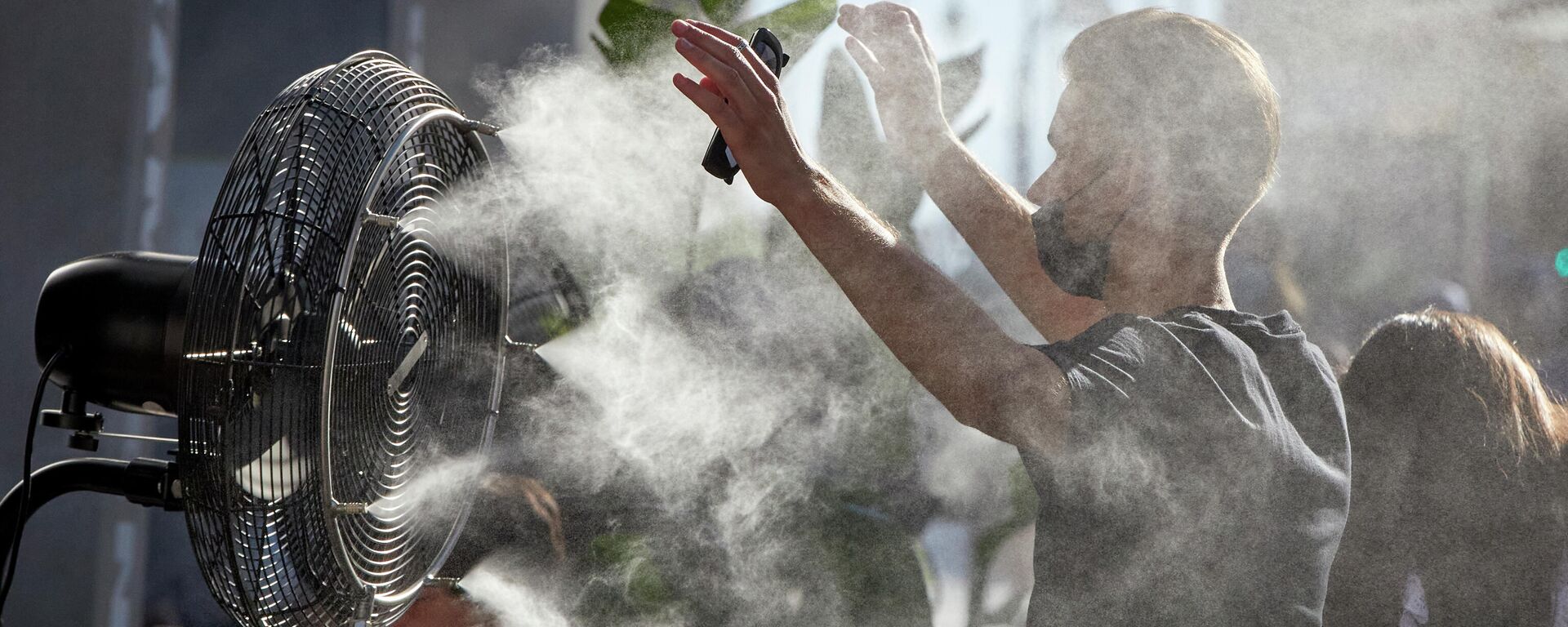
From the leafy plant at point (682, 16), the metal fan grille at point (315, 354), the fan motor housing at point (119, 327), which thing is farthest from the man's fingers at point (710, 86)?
the leafy plant at point (682, 16)

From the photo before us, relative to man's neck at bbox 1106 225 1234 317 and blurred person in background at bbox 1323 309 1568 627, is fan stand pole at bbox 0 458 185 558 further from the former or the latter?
blurred person in background at bbox 1323 309 1568 627

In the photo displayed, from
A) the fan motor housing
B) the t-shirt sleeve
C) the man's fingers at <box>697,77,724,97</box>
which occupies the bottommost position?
the fan motor housing

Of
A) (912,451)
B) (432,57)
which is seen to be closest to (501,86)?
(432,57)

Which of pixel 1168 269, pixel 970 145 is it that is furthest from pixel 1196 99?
pixel 970 145

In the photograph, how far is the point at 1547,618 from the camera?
1444mm

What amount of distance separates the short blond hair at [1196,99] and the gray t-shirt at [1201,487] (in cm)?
17

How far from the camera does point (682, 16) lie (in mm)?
1720

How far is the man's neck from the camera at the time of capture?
1076mm

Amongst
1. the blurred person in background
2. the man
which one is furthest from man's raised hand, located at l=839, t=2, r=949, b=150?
the blurred person in background

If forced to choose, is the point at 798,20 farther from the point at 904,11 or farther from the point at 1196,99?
the point at 1196,99

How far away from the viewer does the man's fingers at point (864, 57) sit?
151cm

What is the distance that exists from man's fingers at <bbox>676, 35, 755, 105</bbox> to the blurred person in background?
3.98ft

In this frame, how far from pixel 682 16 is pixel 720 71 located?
97 centimetres

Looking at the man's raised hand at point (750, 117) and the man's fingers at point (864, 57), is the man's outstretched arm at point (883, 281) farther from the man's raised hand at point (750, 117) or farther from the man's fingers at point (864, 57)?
the man's fingers at point (864, 57)
